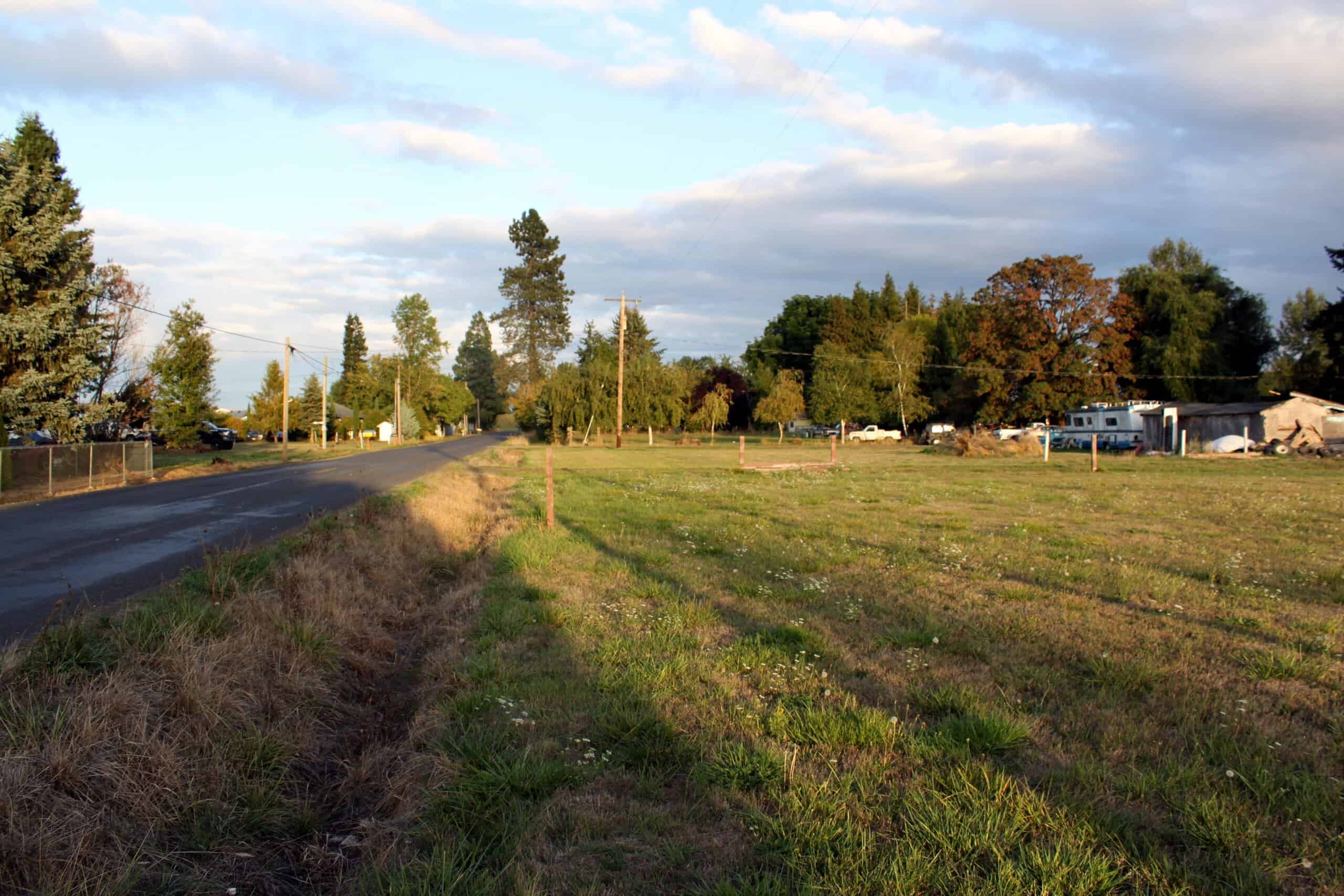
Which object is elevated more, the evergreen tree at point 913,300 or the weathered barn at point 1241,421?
the evergreen tree at point 913,300

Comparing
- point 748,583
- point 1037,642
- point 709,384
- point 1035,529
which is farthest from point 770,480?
point 709,384

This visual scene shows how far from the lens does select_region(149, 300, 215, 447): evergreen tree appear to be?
36.2 metres

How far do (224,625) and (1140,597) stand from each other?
829 cm

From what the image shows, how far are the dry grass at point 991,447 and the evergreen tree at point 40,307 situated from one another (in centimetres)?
3942

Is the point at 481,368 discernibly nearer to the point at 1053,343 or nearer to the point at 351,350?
the point at 351,350

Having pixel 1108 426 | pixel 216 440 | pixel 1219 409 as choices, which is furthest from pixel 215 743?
pixel 1108 426

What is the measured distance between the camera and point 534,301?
296 feet

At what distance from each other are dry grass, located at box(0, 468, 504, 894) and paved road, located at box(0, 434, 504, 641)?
1575 mm

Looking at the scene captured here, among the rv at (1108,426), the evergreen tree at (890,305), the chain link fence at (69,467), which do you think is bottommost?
the chain link fence at (69,467)

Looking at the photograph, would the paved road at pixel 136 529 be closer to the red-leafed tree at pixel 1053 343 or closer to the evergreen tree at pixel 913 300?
the red-leafed tree at pixel 1053 343

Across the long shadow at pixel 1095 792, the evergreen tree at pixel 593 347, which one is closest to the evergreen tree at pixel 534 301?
the evergreen tree at pixel 593 347

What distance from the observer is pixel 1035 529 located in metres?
13.2

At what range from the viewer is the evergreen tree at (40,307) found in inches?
974

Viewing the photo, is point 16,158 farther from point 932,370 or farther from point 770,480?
point 932,370
